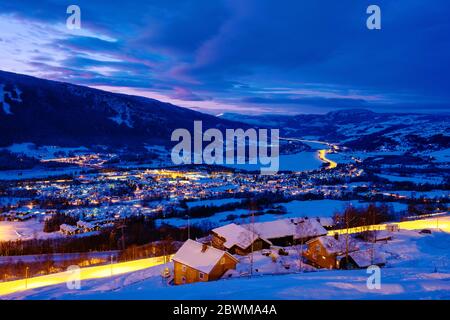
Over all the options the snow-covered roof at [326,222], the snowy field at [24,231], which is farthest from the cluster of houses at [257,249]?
the snowy field at [24,231]

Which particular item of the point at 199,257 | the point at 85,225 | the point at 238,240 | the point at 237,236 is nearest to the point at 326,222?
the point at 237,236

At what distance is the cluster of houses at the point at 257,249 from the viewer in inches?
679

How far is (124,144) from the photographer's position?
5177 inches

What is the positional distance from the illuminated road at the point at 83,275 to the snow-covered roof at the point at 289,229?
6.22 meters

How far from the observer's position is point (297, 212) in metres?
39.9

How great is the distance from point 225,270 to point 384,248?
30.1 feet

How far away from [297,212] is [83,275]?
24448 millimetres

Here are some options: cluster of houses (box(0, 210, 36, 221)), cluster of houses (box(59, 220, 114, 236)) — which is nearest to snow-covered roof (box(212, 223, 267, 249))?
cluster of houses (box(59, 220, 114, 236))

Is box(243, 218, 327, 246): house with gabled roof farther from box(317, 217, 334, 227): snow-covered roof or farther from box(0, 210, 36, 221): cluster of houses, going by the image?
box(0, 210, 36, 221): cluster of houses

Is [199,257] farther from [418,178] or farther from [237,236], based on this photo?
[418,178]

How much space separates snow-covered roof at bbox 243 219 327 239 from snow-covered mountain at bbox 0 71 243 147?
339ft

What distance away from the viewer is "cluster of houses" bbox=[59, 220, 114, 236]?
110 ft
